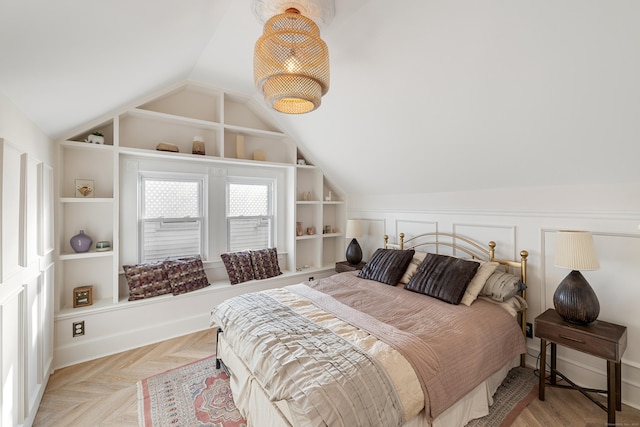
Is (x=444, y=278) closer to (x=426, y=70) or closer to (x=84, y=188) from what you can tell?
(x=426, y=70)

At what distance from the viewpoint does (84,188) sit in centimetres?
277

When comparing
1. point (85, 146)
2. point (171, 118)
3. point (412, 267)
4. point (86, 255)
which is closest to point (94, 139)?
point (85, 146)

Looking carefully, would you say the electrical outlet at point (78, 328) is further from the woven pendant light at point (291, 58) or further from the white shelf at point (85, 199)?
the woven pendant light at point (291, 58)

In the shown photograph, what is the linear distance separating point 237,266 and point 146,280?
1.00 meters

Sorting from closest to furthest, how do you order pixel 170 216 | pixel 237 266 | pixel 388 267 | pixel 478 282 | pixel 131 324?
pixel 478 282 < pixel 131 324 < pixel 388 267 < pixel 170 216 < pixel 237 266

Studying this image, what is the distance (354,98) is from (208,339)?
3004 millimetres

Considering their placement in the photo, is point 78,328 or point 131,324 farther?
point 131,324

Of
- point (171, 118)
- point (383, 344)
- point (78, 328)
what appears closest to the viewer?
point (383, 344)

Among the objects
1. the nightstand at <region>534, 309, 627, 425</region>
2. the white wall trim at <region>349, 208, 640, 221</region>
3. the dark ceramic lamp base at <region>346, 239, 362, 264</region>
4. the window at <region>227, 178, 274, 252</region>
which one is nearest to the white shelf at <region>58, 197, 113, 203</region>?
the window at <region>227, 178, 274, 252</region>

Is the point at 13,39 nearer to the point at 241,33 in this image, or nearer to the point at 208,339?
the point at 241,33

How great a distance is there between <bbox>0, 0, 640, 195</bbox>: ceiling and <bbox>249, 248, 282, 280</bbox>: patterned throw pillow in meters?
2.09

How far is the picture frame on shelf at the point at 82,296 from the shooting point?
106 inches

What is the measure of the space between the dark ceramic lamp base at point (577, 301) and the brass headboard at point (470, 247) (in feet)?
1.48

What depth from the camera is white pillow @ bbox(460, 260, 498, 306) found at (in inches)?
90.4
